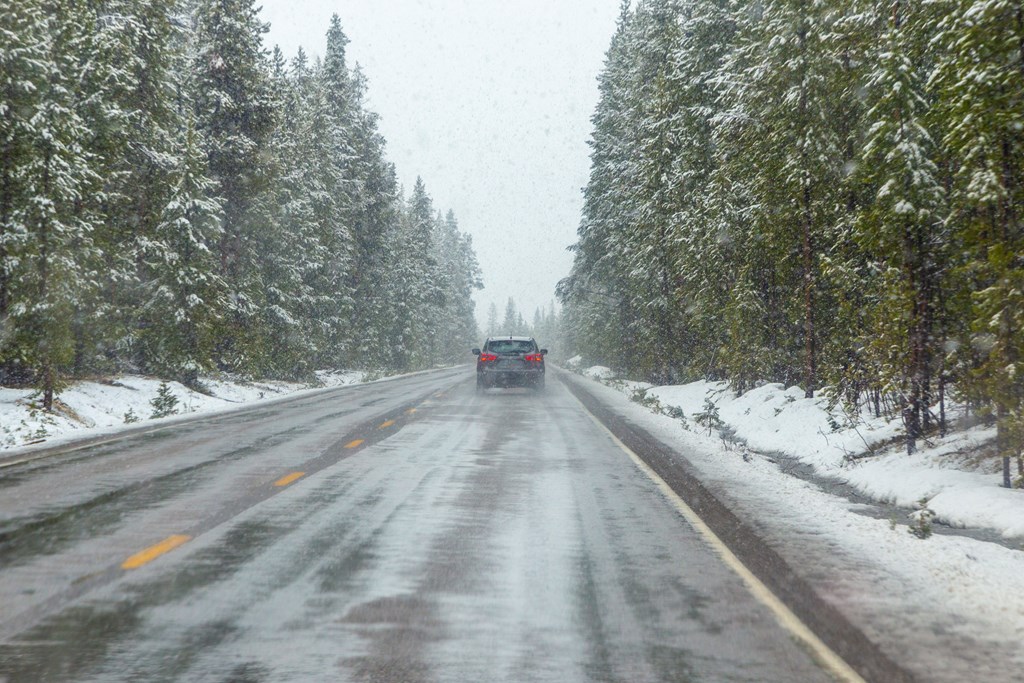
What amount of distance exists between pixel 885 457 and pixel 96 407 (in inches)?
657

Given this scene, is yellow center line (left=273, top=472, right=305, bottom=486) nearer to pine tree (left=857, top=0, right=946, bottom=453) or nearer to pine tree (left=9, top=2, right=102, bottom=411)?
pine tree (left=857, top=0, right=946, bottom=453)

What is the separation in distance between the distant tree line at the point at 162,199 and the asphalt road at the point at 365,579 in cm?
819

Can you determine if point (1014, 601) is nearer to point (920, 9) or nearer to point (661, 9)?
point (920, 9)

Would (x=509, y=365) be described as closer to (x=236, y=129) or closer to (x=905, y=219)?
(x=236, y=129)

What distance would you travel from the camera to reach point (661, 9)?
29016 mm

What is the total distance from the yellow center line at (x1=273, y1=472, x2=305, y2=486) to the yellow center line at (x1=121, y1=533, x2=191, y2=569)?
2.56 m

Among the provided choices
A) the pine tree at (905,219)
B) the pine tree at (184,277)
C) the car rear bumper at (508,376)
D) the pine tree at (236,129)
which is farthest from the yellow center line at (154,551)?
the pine tree at (236,129)

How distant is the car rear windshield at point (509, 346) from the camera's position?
28391mm

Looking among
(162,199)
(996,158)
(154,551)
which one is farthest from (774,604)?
(162,199)

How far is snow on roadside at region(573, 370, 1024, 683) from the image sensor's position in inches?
174

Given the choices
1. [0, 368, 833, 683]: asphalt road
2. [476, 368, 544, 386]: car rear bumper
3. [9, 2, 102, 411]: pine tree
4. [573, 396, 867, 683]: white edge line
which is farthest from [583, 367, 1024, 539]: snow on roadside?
[9, 2, 102, 411]: pine tree

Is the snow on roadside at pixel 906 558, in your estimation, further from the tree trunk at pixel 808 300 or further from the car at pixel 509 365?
the car at pixel 509 365

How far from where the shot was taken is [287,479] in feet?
31.4

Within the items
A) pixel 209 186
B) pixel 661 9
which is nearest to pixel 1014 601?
pixel 209 186
